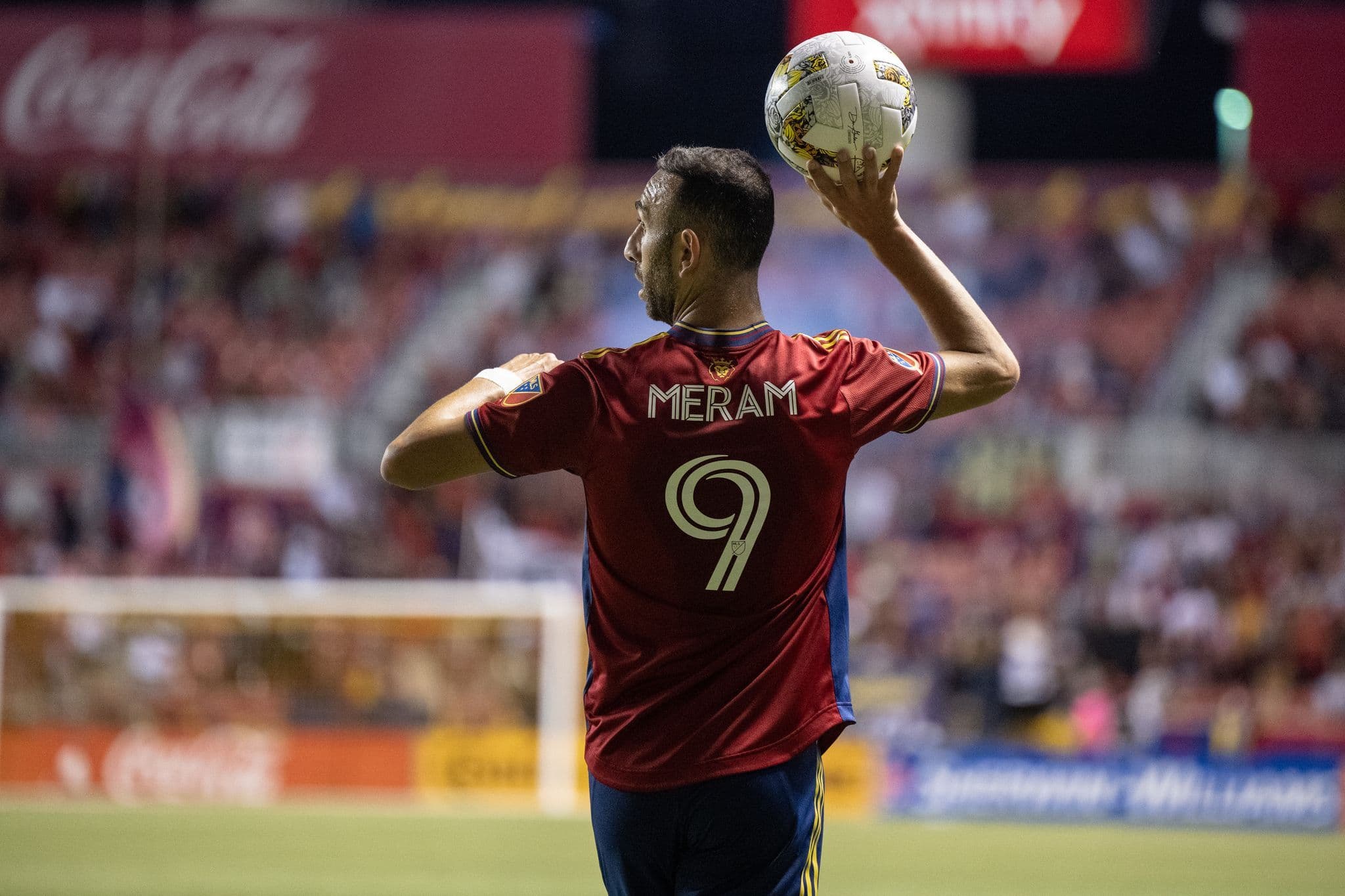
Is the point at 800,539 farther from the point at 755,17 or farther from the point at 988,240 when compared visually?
the point at 755,17

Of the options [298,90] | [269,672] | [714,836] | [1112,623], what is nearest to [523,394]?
[714,836]

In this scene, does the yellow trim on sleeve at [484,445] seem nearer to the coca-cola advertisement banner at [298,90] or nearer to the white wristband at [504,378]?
the white wristband at [504,378]

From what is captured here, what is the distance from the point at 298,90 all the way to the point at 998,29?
341 inches

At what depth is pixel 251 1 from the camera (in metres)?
21.8

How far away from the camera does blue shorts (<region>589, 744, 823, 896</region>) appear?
2512 mm

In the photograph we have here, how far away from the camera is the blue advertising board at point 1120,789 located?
12.1m

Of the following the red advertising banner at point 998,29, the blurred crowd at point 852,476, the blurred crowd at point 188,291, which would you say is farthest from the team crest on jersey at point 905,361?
the blurred crowd at point 188,291

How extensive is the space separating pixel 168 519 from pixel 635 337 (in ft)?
17.9

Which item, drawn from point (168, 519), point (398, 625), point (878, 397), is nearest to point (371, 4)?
point (168, 519)

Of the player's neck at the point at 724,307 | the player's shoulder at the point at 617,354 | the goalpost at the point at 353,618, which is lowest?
the goalpost at the point at 353,618

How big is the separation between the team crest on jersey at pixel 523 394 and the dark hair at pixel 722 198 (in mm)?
373

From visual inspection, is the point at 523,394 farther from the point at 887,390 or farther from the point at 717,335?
the point at 887,390

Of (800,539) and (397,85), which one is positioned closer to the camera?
(800,539)

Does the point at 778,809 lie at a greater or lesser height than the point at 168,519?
greater
